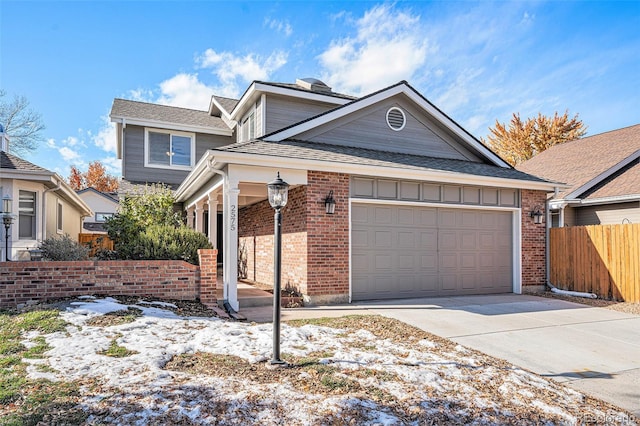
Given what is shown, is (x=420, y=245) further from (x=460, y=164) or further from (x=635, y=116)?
(x=635, y=116)

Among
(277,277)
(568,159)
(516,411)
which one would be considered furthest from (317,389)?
(568,159)

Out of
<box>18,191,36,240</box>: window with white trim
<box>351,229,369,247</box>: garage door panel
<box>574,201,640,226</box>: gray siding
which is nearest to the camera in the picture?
<box>351,229,369,247</box>: garage door panel

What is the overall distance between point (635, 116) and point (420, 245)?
27.4 m

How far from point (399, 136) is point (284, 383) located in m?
8.20

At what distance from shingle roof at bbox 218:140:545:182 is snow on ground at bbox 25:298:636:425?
12.7 ft

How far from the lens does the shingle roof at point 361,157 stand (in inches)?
324

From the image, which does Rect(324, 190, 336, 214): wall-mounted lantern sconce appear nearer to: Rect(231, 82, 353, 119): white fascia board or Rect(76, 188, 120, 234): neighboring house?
Rect(231, 82, 353, 119): white fascia board

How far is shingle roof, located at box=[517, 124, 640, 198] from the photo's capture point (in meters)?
14.5

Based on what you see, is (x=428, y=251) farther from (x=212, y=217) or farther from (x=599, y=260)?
(x=212, y=217)

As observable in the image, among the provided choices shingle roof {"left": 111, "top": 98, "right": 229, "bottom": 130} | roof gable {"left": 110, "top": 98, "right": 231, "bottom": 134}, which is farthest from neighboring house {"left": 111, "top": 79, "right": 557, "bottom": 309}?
shingle roof {"left": 111, "top": 98, "right": 229, "bottom": 130}

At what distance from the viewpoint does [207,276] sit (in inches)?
293

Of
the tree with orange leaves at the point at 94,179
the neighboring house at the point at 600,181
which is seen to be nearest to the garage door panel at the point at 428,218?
the neighboring house at the point at 600,181

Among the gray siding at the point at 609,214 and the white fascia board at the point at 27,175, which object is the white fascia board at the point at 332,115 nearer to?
the white fascia board at the point at 27,175

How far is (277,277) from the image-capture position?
14.7 ft
